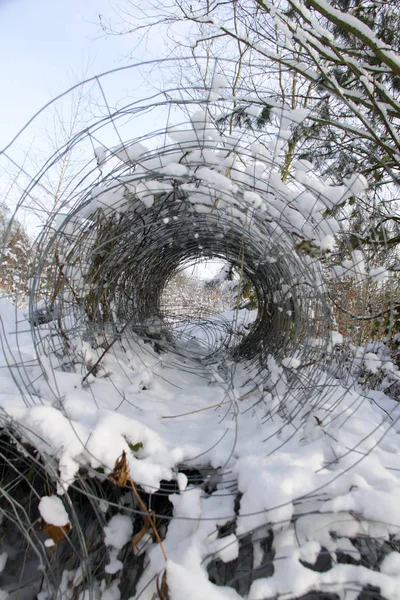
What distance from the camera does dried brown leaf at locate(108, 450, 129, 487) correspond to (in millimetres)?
1056

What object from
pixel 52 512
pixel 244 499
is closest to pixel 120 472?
pixel 52 512

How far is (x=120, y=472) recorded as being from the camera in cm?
107

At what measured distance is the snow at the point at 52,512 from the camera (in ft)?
3.22

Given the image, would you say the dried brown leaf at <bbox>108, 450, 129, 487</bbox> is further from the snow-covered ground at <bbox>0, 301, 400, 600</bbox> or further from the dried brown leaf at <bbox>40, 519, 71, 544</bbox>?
the dried brown leaf at <bbox>40, 519, 71, 544</bbox>

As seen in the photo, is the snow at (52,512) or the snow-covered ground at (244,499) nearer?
the snow-covered ground at (244,499)

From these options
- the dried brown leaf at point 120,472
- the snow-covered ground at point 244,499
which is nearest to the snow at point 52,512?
the snow-covered ground at point 244,499

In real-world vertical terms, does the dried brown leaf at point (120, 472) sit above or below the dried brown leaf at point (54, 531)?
above

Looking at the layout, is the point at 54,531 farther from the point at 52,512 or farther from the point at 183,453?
the point at 183,453

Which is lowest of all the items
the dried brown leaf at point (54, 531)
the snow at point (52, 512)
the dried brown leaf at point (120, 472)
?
the dried brown leaf at point (54, 531)

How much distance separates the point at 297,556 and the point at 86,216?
1.77 meters

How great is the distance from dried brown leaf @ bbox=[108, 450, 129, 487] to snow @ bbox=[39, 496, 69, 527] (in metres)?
0.16

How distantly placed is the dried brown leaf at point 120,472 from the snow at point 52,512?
0.52 ft

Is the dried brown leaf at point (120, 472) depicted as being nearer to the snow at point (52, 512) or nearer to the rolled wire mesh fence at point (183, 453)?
the rolled wire mesh fence at point (183, 453)

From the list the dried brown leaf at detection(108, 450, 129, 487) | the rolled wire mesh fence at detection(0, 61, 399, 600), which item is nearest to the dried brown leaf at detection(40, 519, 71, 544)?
the rolled wire mesh fence at detection(0, 61, 399, 600)
